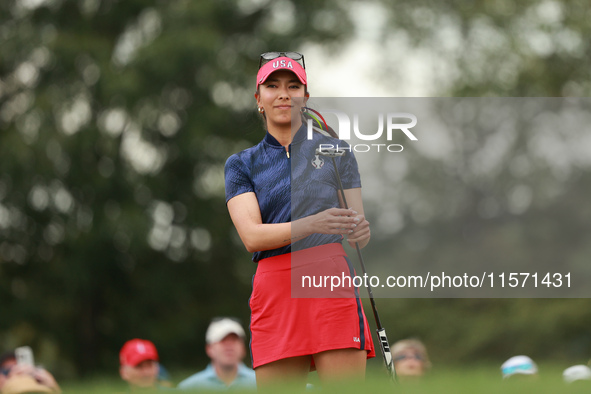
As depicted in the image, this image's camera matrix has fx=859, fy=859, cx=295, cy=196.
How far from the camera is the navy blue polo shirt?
3654mm

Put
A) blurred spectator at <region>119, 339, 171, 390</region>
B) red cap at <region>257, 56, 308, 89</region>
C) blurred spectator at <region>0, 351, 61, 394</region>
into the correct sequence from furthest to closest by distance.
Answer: blurred spectator at <region>119, 339, 171, 390</region>
blurred spectator at <region>0, 351, 61, 394</region>
red cap at <region>257, 56, 308, 89</region>

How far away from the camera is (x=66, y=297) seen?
19.2 m

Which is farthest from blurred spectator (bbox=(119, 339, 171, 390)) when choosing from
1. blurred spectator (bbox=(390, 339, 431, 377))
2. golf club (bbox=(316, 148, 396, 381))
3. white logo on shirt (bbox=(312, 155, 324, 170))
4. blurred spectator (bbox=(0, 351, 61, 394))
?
white logo on shirt (bbox=(312, 155, 324, 170))

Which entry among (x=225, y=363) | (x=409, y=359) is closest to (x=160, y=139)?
(x=225, y=363)

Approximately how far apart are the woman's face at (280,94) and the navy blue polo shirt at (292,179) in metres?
0.09

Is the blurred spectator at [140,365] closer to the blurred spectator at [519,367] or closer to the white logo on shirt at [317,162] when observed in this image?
the blurred spectator at [519,367]

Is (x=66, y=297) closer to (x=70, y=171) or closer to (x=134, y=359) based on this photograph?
(x=70, y=171)

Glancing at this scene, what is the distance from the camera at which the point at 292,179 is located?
367 cm

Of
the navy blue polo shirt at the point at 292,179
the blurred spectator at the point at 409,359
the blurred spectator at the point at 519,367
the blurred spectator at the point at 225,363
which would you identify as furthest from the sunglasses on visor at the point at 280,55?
the blurred spectator at the point at 225,363

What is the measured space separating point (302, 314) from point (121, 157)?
15483mm

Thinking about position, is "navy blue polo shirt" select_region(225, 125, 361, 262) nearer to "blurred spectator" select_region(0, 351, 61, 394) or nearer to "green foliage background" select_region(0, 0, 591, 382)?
"blurred spectator" select_region(0, 351, 61, 394)

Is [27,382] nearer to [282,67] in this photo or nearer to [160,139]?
[282,67]

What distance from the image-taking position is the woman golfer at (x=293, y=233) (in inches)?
140

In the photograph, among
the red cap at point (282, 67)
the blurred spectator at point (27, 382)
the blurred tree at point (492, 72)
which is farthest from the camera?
the blurred tree at point (492, 72)
